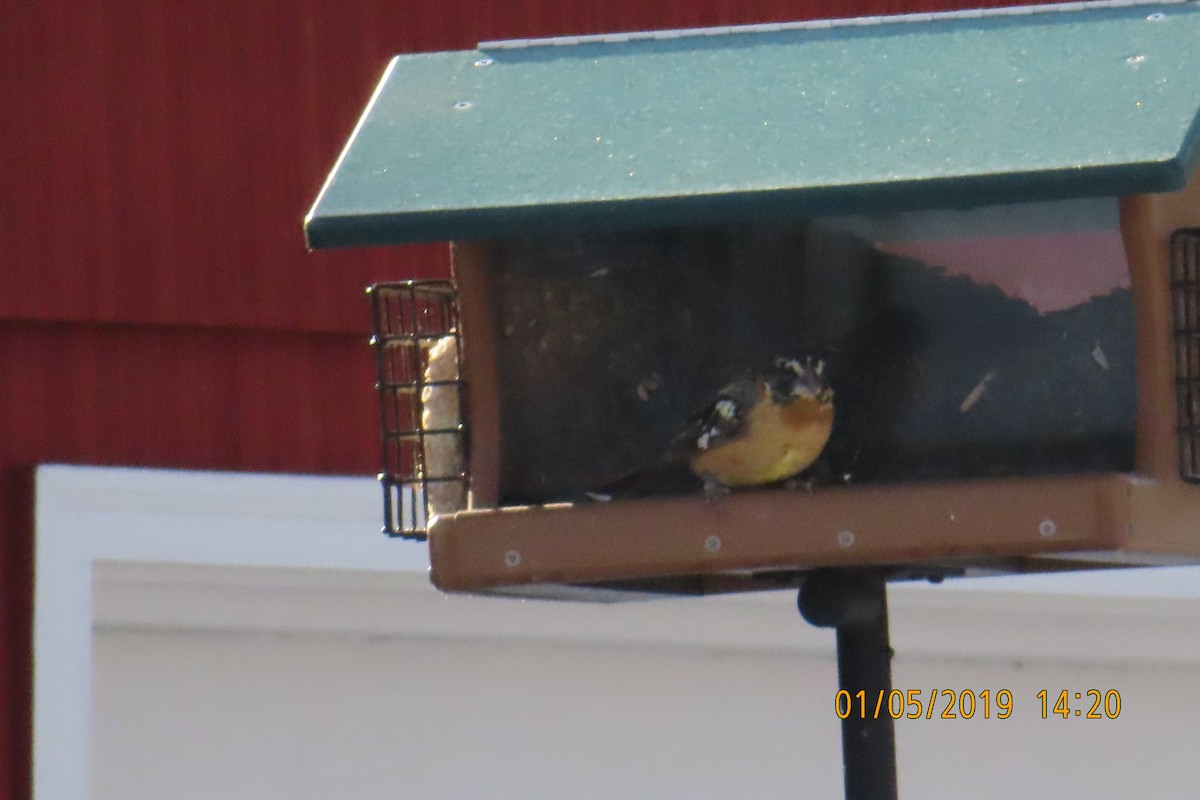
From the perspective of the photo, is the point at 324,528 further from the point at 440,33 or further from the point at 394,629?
the point at 440,33

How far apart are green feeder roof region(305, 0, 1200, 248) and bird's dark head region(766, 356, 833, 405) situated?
0.36 meters

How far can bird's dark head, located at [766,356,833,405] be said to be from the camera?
9.60ft

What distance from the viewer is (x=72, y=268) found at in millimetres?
4746

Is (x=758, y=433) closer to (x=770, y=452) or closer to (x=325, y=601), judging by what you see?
(x=770, y=452)

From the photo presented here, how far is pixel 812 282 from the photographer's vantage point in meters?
3.14

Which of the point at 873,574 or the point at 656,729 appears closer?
the point at 873,574

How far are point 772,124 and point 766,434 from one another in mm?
456

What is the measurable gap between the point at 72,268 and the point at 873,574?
8.40 feet

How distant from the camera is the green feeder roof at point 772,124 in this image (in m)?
2.62

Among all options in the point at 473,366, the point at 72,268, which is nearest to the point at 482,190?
the point at 473,366
